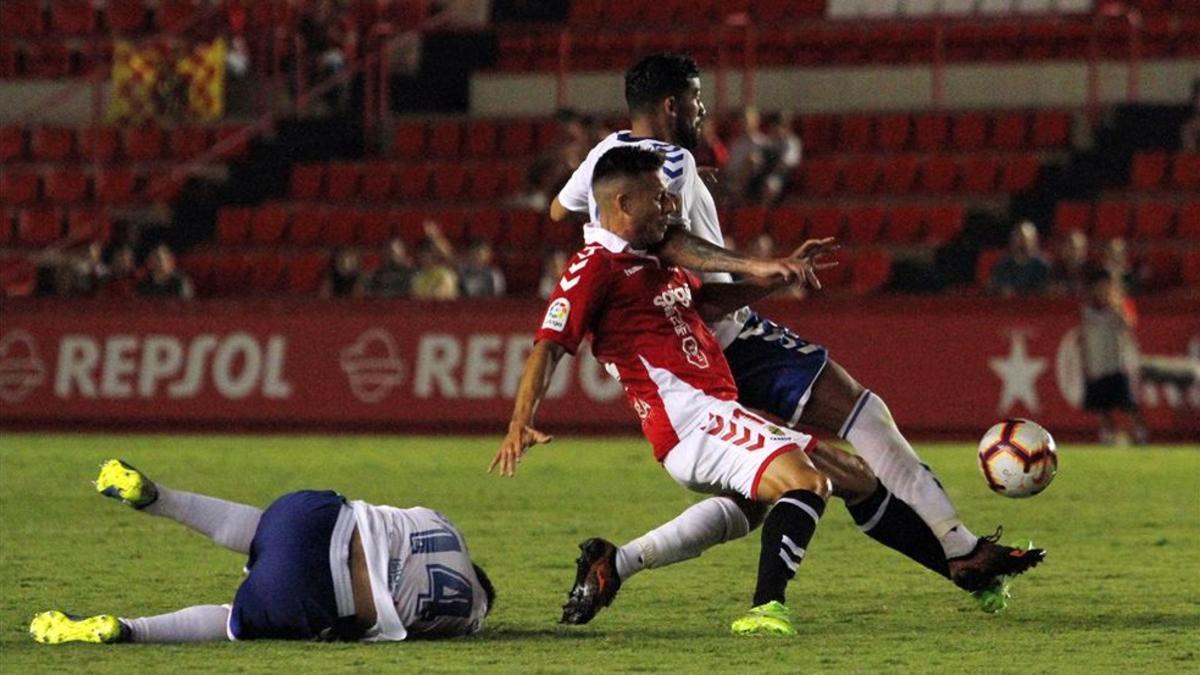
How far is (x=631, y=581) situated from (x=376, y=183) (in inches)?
653

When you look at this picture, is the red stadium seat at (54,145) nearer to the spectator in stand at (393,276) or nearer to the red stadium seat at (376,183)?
the red stadium seat at (376,183)

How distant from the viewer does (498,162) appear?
2572 cm

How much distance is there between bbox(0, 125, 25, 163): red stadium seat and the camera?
2780 centimetres

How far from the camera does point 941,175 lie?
23969 millimetres

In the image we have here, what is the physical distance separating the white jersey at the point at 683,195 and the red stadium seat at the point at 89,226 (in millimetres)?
17942

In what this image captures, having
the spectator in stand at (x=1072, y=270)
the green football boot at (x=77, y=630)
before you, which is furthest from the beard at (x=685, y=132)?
the spectator in stand at (x=1072, y=270)

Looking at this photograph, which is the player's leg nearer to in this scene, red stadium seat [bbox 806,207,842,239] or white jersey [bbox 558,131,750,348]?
white jersey [bbox 558,131,750,348]

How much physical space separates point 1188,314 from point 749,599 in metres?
11.9

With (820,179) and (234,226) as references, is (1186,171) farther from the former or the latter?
(234,226)

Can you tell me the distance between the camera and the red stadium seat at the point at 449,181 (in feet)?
83.9

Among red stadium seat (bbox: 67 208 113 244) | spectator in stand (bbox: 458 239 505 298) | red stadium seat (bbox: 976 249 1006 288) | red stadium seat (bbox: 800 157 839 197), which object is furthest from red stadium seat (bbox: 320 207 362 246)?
red stadium seat (bbox: 976 249 1006 288)

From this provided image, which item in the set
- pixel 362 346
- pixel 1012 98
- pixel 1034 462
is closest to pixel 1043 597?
pixel 1034 462

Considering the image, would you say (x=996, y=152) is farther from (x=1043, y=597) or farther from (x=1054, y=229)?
(x=1043, y=597)

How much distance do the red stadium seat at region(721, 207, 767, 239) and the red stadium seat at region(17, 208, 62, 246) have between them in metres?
7.80
